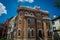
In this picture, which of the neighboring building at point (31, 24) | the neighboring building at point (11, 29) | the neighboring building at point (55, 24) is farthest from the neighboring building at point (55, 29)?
the neighboring building at point (11, 29)

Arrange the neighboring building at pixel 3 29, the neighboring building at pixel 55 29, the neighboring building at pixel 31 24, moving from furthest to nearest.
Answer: the neighboring building at pixel 55 29
the neighboring building at pixel 31 24
the neighboring building at pixel 3 29

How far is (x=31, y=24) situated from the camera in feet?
15.0

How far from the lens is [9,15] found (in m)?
4.36

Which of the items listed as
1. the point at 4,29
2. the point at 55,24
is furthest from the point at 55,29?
the point at 4,29

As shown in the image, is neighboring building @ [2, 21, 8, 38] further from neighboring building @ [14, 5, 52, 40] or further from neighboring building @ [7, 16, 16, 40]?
neighboring building @ [14, 5, 52, 40]

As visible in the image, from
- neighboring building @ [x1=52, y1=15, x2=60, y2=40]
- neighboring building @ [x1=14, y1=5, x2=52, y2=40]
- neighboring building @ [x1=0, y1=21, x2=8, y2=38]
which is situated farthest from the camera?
neighboring building @ [x1=52, y1=15, x2=60, y2=40]

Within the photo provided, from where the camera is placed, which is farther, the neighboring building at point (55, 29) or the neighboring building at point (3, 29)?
the neighboring building at point (55, 29)

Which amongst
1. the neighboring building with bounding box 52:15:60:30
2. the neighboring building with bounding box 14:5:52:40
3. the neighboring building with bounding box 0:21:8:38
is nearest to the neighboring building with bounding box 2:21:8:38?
the neighboring building with bounding box 0:21:8:38

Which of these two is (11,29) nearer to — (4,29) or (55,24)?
(4,29)

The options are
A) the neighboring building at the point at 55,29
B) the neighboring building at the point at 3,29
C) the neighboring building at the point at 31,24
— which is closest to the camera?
the neighboring building at the point at 3,29

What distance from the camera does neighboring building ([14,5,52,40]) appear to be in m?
4.41

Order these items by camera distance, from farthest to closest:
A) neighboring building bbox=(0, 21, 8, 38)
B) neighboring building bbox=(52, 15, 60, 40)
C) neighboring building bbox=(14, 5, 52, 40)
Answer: neighboring building bbox=(52, 15, 60, 40) → neighboring building bbox=(14, 5, 52, 40) → neighboring building bbox=(0, 21, 8, 38)

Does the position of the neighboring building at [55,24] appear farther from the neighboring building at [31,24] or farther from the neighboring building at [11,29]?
the neighboring building at [11,29]

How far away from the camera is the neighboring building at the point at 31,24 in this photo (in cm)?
441
